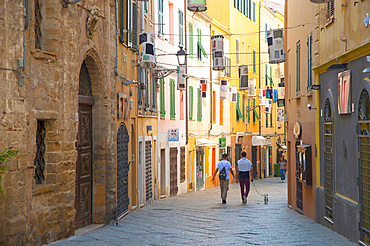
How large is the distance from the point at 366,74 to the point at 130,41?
8229 mm

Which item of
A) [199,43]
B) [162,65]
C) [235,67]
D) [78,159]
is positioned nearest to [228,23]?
[235,67]

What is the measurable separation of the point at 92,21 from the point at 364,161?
613 cm

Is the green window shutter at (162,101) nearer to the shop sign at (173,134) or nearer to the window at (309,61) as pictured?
the shop sign at (173,134)

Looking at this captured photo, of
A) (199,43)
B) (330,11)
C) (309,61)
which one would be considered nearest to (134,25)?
(309,61)

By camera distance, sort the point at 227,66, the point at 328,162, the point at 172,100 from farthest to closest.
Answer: the point at 227,66, the point at 172,100, the point at 328,162

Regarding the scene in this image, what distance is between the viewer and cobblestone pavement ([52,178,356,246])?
1166 cm

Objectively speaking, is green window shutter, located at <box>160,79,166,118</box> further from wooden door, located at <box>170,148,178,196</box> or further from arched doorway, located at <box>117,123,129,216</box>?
arched doorway, located at <box>117,123,129,216</box>

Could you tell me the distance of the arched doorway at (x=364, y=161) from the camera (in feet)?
34.5

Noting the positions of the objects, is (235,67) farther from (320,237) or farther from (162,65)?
(320,237)

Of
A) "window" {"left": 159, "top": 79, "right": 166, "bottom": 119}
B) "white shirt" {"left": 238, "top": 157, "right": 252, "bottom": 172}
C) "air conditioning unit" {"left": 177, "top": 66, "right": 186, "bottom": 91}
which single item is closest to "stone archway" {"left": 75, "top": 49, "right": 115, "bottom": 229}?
"white shirt" {"left": 238, "top": 157, "right": 252, "bottom": 172}

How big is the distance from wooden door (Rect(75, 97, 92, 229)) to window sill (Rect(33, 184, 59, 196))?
2.01 metres

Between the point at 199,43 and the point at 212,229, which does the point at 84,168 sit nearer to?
the point at 212,229

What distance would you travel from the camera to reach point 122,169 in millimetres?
16328

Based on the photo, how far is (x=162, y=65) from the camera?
25.8m
